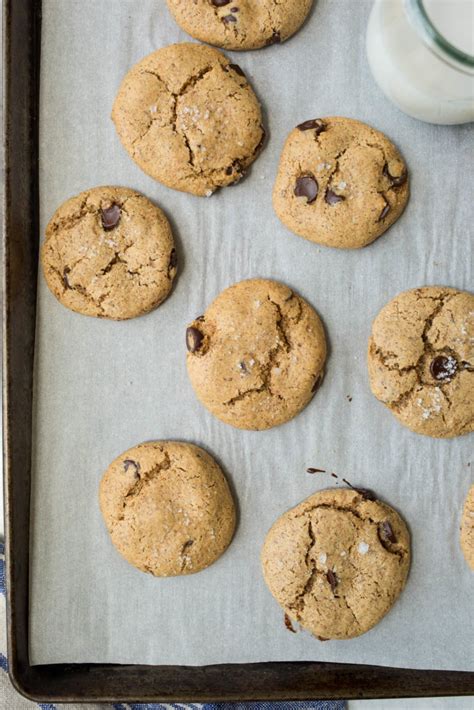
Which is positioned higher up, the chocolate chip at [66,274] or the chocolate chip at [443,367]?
the chocolate chip at [66,274]

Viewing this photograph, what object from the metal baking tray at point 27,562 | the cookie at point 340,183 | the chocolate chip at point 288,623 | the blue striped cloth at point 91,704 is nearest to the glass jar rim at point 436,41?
the cookie at point 340,183

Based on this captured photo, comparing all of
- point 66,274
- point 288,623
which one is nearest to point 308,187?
point 66,274

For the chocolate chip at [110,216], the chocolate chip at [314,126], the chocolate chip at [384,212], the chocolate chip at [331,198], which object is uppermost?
the chocolate chip at [314,126]

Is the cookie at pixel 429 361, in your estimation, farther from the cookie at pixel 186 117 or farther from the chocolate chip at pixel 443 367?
the cookie at pixel 186 117

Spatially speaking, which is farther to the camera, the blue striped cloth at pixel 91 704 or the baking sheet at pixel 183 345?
the blue striped cloth at pixel 91 704

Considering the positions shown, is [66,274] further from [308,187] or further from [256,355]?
[308,187]

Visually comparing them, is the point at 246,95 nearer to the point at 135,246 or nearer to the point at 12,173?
the point at 135,246

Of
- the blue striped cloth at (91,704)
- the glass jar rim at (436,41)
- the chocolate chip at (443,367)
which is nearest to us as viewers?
the glass jar rim at (436,41)
